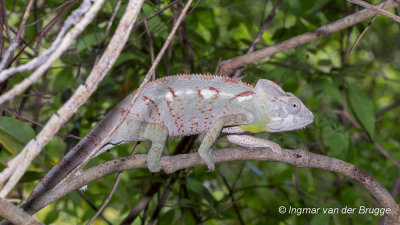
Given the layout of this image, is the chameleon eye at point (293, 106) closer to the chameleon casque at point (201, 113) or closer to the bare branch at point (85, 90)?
the chameleon casque at point (201, 113)

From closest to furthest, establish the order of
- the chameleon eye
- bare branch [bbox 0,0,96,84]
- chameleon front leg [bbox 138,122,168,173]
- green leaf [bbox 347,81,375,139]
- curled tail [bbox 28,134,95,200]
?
1. bare branch [bbox 0,0,96,84]
2. curled tail [bbox 28,134,95,200]
3. chameleon front leg [bbox 138,122,168,173]
4. the chameleon eye
5. green leaf [bbox 347,81,375,139]

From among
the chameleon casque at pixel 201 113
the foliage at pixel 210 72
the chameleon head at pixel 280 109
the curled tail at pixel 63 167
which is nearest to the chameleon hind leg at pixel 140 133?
the chameleon casque at pixel 201 113

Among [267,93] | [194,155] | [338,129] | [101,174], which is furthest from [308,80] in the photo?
[101,174]

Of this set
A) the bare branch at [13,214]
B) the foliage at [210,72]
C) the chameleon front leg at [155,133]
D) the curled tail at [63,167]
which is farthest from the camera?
the foliage at [210,72]

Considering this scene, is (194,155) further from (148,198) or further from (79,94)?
(148,198)

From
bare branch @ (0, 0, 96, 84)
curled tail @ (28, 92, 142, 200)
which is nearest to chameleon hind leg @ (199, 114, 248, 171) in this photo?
curled tail @ (28, 92, 142, 200)

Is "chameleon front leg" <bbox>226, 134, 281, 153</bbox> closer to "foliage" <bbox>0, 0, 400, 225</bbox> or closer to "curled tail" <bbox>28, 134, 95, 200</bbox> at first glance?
"foliage" <bbox>0, 0, 400, 225</bbox>
